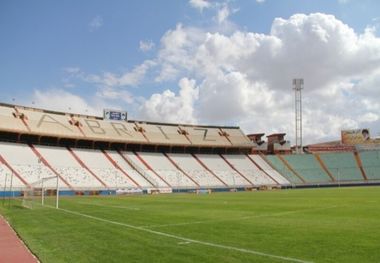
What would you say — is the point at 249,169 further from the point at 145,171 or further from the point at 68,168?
the point at 68,168

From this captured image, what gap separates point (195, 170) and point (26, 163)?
36.8 meters

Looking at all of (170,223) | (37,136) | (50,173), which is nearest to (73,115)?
(37,136)

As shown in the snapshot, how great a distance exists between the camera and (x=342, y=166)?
104 metres

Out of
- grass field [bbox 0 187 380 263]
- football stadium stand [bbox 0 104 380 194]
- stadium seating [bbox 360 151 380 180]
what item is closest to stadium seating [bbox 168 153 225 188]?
football stadium stand [bbox 0 104 380 194]

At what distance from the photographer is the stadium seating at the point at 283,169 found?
99.6m

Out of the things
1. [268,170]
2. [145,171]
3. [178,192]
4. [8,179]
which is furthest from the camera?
[268,170]

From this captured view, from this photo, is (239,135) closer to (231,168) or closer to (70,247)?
(231,168)

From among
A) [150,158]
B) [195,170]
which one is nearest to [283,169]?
[195,170]

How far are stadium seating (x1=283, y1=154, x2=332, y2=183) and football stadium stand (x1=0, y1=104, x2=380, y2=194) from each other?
9.3 inches

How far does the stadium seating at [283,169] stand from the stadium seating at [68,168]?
4827 centimetres

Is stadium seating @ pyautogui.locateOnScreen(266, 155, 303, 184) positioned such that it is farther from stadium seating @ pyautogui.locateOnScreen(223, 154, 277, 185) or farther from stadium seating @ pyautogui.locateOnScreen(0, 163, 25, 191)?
stadium seating @ pyautogui.locateOnScreen(0, 163, 25, 191)

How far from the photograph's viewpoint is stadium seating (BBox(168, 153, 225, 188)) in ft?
291

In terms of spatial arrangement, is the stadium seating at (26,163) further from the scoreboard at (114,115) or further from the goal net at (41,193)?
the scoreboard at (114,115)

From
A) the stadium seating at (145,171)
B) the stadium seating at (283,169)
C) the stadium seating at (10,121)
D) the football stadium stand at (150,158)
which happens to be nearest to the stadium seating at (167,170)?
the football stadium stand at (150,158)
